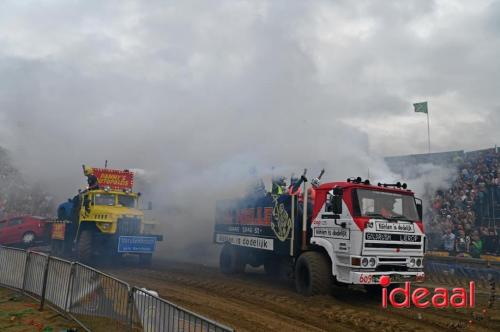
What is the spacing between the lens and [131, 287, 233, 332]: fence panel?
4009 mm

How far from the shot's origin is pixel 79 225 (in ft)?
51.1

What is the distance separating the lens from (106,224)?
49.7 feet

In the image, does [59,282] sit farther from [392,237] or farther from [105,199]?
[105,199]

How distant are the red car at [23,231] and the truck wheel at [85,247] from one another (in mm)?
7008

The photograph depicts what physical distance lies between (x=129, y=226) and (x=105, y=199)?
1970 millimetres

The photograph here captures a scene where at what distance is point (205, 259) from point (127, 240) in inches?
254

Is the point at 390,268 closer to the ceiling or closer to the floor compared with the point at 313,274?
closer to the ceiling

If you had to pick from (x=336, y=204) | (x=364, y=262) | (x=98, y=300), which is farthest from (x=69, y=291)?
(x=364, y=262)

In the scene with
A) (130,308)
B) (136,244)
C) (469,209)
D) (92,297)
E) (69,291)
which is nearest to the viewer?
(130,308)

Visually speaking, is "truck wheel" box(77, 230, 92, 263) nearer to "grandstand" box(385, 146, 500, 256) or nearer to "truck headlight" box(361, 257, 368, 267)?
"truck headlight" box(361, 257, 368, 267)

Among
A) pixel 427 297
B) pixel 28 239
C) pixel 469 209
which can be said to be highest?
pixel 469 209

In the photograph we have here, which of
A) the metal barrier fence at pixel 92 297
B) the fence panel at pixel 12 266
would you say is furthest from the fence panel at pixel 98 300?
the fence panel at pixel 12 266

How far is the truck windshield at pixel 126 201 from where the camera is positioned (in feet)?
54.5

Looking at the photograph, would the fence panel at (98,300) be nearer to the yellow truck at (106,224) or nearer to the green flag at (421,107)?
the yellow truck at (106,224)
